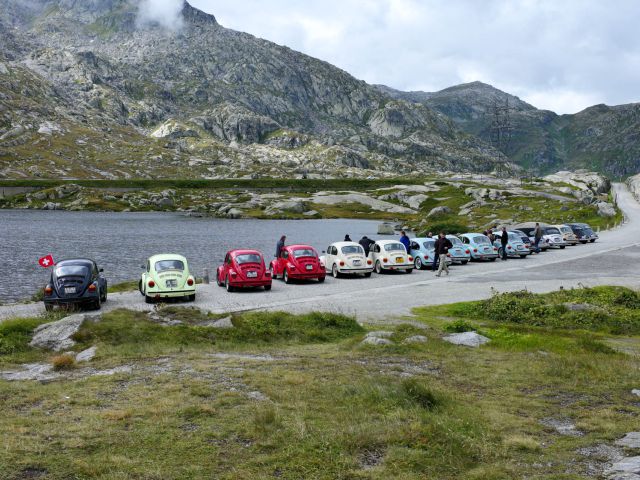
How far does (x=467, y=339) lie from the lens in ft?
64.1

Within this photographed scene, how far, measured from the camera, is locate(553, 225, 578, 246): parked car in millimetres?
64688

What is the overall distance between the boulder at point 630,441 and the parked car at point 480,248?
4105cm

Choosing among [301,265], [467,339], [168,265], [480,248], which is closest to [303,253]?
[301,265]

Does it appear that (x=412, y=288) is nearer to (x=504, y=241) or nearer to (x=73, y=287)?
(x=73, y=287)

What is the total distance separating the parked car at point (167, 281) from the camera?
3027 cm

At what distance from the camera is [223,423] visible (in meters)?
10.5

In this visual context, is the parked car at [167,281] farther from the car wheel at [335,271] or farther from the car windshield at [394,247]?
the car windshield at [394,247]

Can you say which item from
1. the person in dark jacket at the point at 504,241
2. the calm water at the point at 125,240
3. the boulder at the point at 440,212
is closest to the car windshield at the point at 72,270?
the calm water at the point at 125,240

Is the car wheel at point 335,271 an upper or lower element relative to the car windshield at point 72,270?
lower


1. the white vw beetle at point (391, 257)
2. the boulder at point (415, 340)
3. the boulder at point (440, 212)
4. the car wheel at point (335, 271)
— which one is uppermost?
the boulder at point (440, 212)

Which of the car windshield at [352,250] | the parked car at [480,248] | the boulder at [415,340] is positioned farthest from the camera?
the parked car at [480,248]

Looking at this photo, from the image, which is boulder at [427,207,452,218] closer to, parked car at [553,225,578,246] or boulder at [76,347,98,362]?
parked car at [553,225,578,246]

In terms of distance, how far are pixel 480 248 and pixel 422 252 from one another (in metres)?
7.78

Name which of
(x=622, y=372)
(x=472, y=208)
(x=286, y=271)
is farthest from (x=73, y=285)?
(x=472, y=208)
